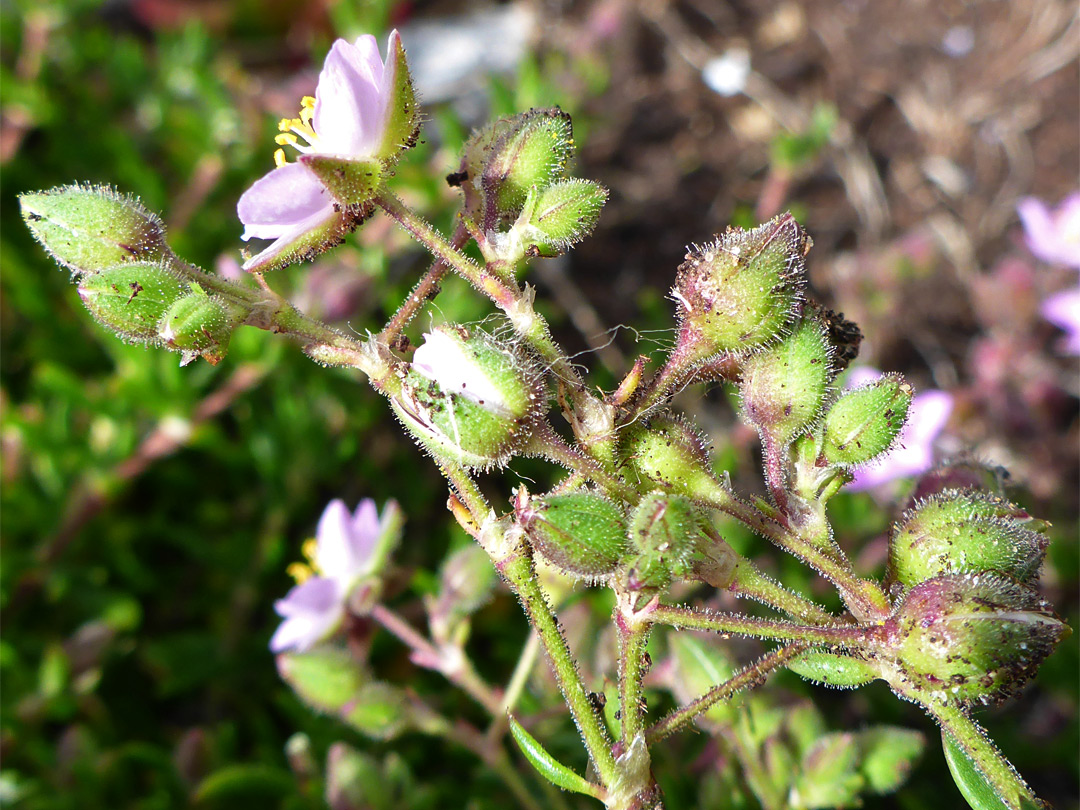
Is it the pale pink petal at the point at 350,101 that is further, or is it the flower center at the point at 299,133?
the flower center at the point at 299,133

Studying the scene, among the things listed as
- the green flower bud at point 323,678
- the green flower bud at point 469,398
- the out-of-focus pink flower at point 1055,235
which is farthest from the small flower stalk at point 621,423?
the out-of-focus pink flower at point 1055,235

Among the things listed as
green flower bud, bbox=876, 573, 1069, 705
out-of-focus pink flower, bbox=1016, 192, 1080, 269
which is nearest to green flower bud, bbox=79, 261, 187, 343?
green flower bud, bbox=876, 573, 1069, 705

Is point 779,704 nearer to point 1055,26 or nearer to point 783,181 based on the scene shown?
point 783,181

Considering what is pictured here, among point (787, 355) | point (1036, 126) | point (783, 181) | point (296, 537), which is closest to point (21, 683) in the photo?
point (296, 537)

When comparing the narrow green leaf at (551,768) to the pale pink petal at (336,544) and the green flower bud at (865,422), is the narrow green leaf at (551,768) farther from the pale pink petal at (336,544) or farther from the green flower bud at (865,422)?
the pale pink petal at (336,544)

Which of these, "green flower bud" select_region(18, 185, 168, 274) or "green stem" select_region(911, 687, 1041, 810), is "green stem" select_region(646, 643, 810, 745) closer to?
"green stem" select_region(911, 687, 1041, 810)

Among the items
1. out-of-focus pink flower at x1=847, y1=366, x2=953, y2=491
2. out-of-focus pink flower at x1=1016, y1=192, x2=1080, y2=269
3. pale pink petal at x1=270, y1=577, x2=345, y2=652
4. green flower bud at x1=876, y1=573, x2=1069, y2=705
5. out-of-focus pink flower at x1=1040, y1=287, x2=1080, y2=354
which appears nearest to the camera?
green flower bud at x1=876, y1=573, x2=1069, y2=705

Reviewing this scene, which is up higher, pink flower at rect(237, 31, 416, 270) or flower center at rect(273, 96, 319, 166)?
flower center at rect(273, 96, 319, 166)
